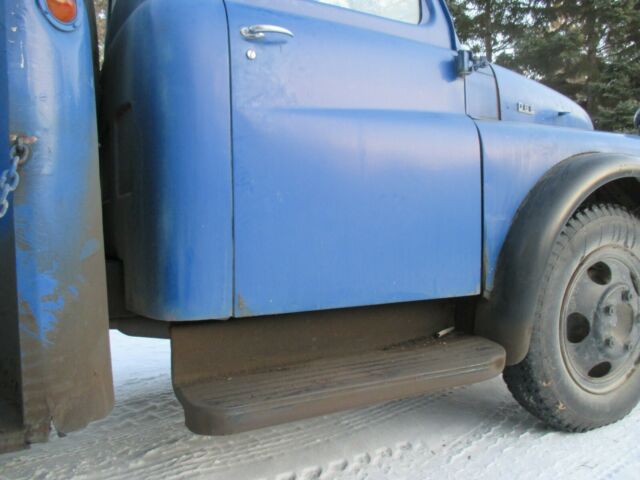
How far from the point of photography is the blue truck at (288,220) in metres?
1.33

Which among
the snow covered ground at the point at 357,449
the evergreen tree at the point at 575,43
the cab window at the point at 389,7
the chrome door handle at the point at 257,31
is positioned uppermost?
the evergreen tree at the point at 575,43

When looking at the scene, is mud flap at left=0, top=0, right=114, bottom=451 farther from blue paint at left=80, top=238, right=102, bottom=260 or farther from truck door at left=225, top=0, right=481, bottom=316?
truck door at left=225, top=0, right=481, bottom=316

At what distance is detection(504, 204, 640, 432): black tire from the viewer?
7.14 ft

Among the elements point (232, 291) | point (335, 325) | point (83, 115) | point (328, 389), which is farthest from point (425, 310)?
point (83, 115)

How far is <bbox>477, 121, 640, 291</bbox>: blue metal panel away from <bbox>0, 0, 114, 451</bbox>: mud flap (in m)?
1.45

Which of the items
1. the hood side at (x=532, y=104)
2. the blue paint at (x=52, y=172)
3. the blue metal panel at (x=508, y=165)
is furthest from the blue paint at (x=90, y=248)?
the hood side at (x=532, y=104)

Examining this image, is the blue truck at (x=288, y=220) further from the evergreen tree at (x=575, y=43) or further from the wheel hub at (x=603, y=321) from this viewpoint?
the evergreen tree at (x=575, y=43)

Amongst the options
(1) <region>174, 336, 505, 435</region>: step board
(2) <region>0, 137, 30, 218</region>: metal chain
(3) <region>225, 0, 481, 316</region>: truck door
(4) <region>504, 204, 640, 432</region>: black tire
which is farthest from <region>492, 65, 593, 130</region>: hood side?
(2) <region>0, 137, 30, 218</region>: metal chain

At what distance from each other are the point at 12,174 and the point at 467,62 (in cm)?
171

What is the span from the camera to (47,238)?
1314 millimetres

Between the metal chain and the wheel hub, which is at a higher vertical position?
the metal chain

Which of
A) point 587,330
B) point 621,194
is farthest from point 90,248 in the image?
point 621,194

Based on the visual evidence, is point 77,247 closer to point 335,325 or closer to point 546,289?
point 335,325

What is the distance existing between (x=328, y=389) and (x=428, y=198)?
2.54 ft
